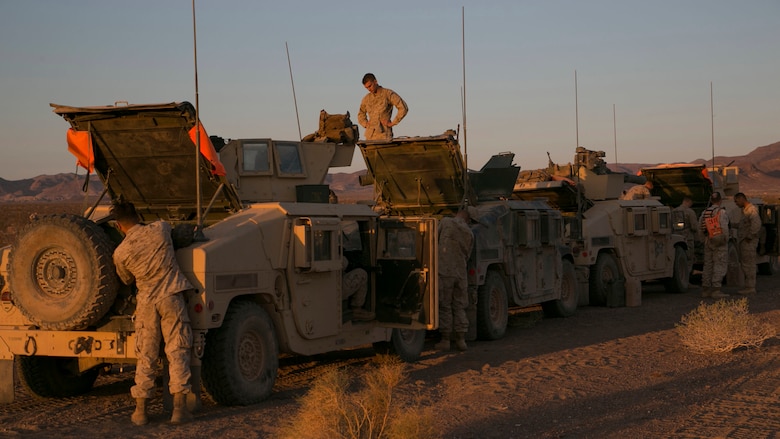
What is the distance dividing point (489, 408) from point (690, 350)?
4628 mm

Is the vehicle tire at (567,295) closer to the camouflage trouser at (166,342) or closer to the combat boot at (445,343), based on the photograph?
the combat boot at (445,343)

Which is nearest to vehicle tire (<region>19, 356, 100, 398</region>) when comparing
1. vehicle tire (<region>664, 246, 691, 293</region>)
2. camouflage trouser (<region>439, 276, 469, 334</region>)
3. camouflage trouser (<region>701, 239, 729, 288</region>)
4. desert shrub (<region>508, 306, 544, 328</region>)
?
camouflage trouser (<region>439, 276, 469, 334</region>)

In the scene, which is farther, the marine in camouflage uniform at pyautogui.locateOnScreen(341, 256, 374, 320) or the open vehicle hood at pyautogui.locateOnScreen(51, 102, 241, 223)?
the marine in camouflage uniform at pyautogui.locateOnScreen(341, 256, 374, 320)

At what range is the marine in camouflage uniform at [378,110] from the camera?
607 inches

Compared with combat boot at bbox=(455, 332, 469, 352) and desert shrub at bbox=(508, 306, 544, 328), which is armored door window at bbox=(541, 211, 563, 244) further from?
combat boot at bbox=(455, 332, 469, 352)

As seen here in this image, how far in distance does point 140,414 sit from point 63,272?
4.81ft

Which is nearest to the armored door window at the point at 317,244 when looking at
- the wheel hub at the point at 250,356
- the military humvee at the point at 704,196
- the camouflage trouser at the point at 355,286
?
the camouflage trouser at the point at 355,286

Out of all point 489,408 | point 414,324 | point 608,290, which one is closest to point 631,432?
point 489,408

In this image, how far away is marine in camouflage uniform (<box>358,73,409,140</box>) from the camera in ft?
50.5

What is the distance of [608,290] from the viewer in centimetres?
1875

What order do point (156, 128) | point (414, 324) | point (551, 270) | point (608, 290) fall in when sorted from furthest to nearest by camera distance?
point (608, 290) → point (551, 270) → point (414, 324) → point (156, 128)

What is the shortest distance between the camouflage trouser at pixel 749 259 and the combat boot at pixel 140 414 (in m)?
14.9

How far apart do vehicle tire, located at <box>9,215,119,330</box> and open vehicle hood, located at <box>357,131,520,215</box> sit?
22.7 ft

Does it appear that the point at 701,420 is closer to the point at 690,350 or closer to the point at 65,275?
the point at 690,350
